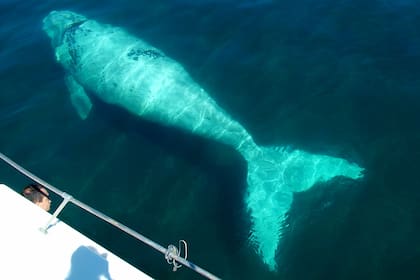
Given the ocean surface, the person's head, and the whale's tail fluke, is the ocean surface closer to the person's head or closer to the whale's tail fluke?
the whale's tail fluke

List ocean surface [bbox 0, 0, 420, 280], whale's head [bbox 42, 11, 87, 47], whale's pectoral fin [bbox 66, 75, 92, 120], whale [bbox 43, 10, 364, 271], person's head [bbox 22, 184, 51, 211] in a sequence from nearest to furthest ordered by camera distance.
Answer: person's head [bbox 22, 184, 51, 211]
ocean surface [bbox 0, 0, 420, 280]
whale [bbox 43, 10, 364, 271]
whale's pectoral fin [bbox 66, 75, 92, 120]
whale's head [bbox 42, 11, 87, 47]

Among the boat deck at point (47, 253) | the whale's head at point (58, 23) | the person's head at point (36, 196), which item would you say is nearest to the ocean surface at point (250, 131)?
the whale's head at point (58, 23)

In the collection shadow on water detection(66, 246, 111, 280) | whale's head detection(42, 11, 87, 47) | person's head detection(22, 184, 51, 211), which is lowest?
person's head detection(22, 184, 51, 211)

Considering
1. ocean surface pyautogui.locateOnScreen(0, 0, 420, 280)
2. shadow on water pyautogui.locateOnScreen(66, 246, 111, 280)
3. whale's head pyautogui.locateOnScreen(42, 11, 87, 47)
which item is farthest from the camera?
whale's head pyautogui.locateOnScreen(42, 11, 87, 47)

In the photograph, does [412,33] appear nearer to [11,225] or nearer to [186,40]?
[186,40]

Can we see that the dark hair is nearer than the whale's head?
Yes

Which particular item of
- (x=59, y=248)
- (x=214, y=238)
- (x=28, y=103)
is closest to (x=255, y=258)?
(x=214, y=238)

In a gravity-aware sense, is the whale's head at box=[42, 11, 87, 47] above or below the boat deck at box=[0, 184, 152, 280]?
above

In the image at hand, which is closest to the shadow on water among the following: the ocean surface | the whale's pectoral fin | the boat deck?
the boat deck
